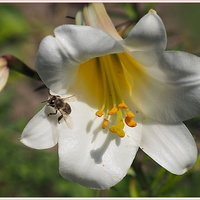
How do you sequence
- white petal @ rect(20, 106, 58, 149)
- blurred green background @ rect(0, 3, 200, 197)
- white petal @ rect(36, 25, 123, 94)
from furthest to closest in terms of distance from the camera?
blurred green background @ rect(0, 3, 200, 197), white petal @ rect(20, 106, 58, 149), white petal @ rect(36, 25, 123, 94)

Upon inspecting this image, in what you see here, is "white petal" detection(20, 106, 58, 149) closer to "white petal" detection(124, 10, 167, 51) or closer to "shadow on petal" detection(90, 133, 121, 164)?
"shadow on petal" detection(90, 133, 121, 164)

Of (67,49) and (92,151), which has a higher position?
(67,49)

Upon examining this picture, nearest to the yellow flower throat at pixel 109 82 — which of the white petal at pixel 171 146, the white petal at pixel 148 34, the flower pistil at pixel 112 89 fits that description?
the flower pistil at pixel 112 89

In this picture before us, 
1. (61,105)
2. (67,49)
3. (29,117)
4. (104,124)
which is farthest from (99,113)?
(29,117)

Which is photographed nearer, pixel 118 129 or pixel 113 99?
pixel 118 129

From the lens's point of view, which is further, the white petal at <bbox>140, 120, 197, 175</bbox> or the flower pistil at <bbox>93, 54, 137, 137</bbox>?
the flower pistil at <bbox>93, 54, 137, 137</bbox>

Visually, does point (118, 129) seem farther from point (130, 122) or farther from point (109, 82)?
point (109, 82)

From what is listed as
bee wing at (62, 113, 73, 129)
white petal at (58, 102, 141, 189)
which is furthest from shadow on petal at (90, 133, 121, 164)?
bee wing at (62, 113, 73, 129)

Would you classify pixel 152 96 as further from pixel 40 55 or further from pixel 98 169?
pixel 40 55
